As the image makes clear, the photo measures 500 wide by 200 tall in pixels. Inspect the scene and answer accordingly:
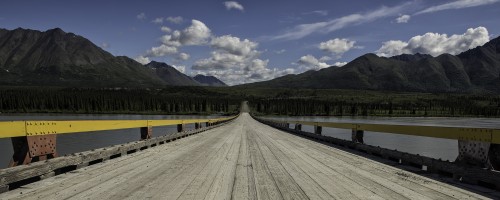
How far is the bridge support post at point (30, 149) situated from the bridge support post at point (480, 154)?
26.9ft

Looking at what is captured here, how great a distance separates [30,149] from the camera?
7.47 meters

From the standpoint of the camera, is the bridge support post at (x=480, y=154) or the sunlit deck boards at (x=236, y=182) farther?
the bridge support post at (x=480, y=154)

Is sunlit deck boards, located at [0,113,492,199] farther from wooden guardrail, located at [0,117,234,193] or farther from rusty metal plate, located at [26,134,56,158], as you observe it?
rusty metal plate, located at [26,134,56,158]

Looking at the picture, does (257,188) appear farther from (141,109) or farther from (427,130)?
(141,109)

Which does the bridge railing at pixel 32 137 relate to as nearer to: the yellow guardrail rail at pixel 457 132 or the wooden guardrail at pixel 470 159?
the wooden guardrail at pixel 470 159

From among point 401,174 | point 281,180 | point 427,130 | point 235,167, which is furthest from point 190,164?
Answer: point 427,130

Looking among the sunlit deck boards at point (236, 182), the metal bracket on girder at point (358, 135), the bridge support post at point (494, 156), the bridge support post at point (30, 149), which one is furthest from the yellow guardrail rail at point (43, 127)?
the metal bracket on girder at point (358, 135)

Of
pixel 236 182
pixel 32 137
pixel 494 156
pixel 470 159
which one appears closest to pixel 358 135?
pixel 470 159

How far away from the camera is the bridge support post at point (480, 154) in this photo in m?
7.80

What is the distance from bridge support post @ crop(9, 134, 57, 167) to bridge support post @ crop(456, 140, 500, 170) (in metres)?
8.19

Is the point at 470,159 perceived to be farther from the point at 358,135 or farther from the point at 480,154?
the point at 358,135

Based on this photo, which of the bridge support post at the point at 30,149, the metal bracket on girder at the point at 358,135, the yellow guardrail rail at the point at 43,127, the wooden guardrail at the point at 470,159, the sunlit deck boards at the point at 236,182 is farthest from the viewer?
the metal bracket on girder at the point at 358,135

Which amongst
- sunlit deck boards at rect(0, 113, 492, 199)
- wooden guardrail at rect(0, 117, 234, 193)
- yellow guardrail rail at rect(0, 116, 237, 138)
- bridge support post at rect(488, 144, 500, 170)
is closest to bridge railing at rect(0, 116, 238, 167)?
yellow guardrail rail at rect(0, 116, 237, 138)

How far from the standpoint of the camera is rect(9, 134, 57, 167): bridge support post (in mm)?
7355
